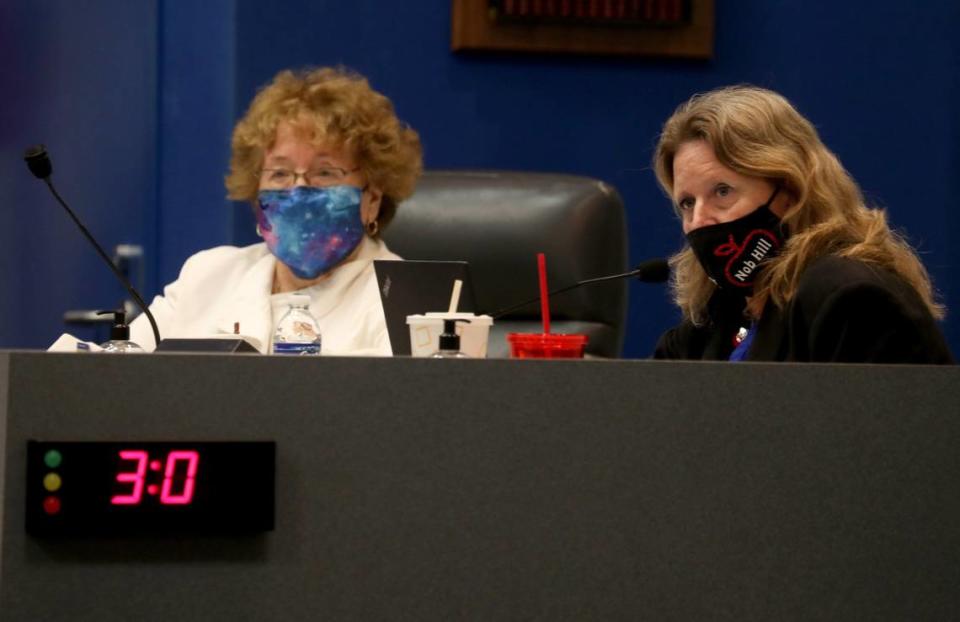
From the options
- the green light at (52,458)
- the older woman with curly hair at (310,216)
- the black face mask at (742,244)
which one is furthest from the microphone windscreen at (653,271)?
the green light at (52,458)

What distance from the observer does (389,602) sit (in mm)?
1093

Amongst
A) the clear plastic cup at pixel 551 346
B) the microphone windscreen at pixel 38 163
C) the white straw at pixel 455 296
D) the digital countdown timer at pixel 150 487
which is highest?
the microphone windscreen at pixel 38 163

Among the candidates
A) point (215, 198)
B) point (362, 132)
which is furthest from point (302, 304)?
point (215, 198)

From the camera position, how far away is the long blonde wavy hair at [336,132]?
2498 millimetres

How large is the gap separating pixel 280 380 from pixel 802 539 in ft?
1.39

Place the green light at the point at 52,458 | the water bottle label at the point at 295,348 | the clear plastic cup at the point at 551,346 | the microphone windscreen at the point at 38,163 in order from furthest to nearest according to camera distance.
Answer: the water bottle label at the point at 295,348 < the microphone windscreen at the point at 38,163 < the clear plastic cup at the point at 551,346 < the green light at the point at 52,458

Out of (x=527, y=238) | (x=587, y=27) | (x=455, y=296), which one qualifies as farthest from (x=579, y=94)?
(x=455, y=296)

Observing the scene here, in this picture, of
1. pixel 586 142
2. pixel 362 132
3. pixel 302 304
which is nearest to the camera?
pixel 302 304

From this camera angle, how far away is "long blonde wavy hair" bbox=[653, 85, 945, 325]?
5.57 feet

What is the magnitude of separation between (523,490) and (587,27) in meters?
2.18

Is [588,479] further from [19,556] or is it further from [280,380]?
[19,556]

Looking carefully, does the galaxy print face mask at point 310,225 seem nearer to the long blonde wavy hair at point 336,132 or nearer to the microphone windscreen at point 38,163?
the long blonde wavy hair at point 336,132

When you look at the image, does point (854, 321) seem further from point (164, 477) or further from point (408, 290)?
point (164, 477)

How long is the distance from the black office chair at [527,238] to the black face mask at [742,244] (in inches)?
25.6
